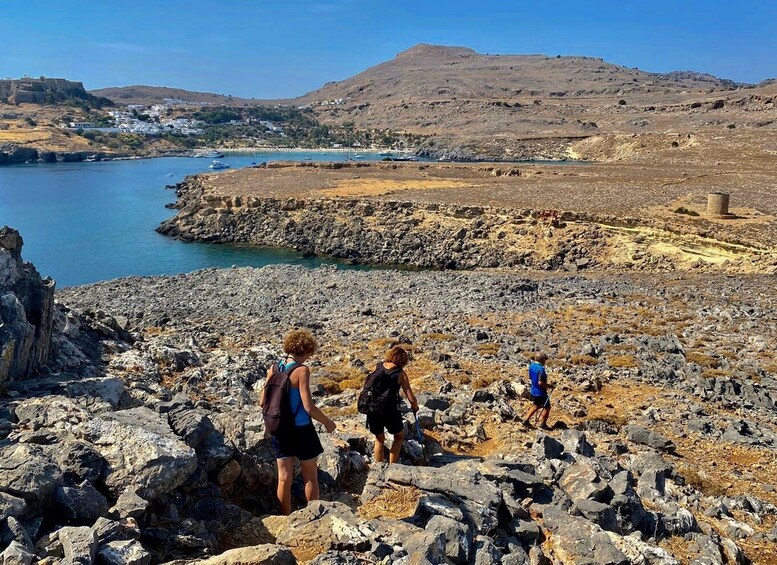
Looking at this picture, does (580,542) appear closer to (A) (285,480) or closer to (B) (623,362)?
(A) (285,480)

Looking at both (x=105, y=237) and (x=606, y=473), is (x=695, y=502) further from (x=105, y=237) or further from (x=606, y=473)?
(x=105, y=237)

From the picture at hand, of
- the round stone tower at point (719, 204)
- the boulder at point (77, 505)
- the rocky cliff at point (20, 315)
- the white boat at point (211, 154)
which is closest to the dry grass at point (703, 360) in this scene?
the boulder at point (77, 505)

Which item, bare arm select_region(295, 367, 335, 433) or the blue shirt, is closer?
bare arm select_region(295, 367, 335, 433)

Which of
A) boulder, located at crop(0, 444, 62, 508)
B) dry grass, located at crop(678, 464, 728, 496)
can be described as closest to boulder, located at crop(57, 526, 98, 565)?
boulder, located at crop(0, 444, 62, 508)

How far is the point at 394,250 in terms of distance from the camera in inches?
1486

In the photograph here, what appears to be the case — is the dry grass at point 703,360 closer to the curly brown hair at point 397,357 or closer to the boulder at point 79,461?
the curly brown hair at point 397,357

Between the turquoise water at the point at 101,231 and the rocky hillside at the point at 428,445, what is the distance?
66.4 ft

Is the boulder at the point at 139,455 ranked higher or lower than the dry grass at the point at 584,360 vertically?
higher

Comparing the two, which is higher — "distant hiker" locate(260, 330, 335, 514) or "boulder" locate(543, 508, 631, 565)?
"distant hiker" locate(260, 330, 335, 514)

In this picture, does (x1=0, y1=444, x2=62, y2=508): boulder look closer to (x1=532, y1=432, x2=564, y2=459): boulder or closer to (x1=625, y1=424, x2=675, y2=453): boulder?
(x1=532, y1=432, x2=564, y2=459): boulder

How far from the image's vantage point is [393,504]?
5961mm

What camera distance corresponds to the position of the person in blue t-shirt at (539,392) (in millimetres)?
9688

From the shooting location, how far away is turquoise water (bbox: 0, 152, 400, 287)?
124 feet

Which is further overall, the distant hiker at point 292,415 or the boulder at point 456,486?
the distant hiker at point 292,415
